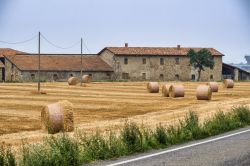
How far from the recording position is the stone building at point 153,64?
8962 centimetres

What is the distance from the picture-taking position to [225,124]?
55.7ft

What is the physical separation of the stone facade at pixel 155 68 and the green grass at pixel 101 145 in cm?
7266

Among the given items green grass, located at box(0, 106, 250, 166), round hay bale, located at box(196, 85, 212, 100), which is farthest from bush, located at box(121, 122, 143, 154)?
round hay bale, located at box(196, 85, 212, 100)

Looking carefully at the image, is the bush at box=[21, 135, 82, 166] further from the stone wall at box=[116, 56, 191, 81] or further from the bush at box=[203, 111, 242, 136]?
the stone wall at box=[116, 56, 191, 81]

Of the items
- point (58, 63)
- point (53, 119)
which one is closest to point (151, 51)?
point (58, 63)

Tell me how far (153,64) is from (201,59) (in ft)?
27.7

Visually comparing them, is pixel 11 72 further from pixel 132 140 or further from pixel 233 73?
pixel 132 140

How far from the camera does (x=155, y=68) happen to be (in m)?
91.4

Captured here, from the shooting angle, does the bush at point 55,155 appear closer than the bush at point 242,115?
Yes

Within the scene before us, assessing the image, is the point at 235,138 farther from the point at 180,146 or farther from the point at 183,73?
the point at 183,73

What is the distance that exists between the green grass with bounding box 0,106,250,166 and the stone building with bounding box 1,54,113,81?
220 feet

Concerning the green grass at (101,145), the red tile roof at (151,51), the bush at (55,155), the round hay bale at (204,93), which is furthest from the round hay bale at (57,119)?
the red tile roof at (151,51)

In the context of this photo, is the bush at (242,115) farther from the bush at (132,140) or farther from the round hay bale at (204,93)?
the round hay bale at (204,93)

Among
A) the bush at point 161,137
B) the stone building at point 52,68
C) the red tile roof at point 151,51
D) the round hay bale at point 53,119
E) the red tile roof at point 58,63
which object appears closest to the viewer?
the bush at point 161,137
